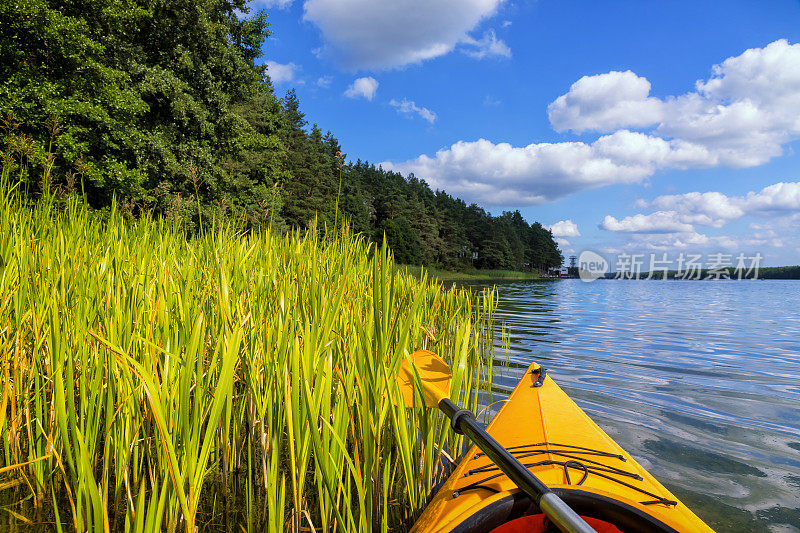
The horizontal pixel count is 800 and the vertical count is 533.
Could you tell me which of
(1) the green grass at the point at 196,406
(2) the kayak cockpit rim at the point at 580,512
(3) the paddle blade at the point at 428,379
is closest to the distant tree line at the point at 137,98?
(1) the green grass at the point at 196,406

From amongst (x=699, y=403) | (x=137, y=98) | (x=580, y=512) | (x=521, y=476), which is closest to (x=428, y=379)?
(x=521, y=476)

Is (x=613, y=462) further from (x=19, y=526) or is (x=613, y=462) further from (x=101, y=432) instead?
(x=19, y=526)

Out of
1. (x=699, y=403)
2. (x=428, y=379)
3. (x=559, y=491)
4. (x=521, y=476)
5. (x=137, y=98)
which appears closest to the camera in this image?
(x=521, y=476)

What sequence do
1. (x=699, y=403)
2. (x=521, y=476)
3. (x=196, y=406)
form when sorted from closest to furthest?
(x=196, y=406) → (x=521, y=476) → (x=699, y=403)

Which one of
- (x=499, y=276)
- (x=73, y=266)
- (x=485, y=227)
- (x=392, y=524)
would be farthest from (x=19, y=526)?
(x=485, y=227)

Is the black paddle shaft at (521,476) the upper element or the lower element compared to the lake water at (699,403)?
upper

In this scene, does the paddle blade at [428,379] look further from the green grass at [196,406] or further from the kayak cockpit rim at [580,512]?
the kayak cockpit rim at [580,512]

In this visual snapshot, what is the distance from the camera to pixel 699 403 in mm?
5016

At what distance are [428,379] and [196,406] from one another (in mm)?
1358

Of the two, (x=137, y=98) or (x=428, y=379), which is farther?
(x=137, y=98)

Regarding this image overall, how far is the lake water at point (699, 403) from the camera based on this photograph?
301cm

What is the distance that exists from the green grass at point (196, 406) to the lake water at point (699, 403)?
86.4 inches

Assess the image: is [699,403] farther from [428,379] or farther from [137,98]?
[137,98]

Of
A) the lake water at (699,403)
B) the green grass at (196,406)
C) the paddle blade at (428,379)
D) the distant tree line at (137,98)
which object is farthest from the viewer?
the distant tree line at (137,98)
